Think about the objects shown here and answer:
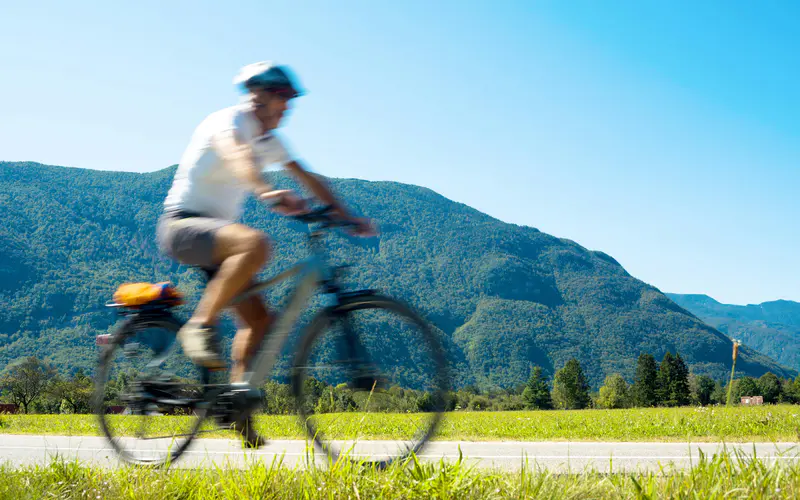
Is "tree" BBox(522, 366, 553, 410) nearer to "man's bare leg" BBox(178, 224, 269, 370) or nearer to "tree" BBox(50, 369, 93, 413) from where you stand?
"tree" BBox(50, 369, 93, 413)

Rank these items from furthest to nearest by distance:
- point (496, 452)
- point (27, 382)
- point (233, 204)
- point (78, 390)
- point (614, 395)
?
point (614, 395) → point (27, 382) → point (78, 390) → point (496, 452) → point (233, 204)

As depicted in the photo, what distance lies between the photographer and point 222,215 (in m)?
3.76

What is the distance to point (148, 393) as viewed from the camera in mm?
4016

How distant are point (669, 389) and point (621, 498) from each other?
96.2m

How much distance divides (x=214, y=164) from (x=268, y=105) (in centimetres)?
45

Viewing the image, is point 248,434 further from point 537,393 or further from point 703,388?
point 703,388

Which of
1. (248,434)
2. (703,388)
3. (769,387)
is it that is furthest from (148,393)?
(703,388)

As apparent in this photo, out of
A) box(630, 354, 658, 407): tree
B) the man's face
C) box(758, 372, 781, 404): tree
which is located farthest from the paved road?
box(758, 372, 781, 404): tree

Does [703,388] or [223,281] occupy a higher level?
[223,281]

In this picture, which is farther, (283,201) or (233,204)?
(233,204)

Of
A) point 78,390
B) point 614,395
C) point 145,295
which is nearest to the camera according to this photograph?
point 145,295

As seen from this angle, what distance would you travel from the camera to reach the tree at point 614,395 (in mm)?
91875

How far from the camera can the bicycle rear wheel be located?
3.88m

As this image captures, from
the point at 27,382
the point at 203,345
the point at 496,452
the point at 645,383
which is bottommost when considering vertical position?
the point at 645,383
